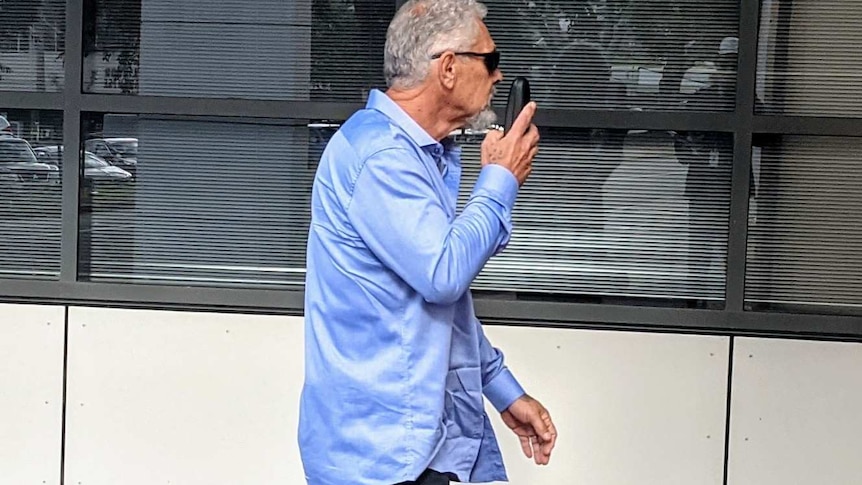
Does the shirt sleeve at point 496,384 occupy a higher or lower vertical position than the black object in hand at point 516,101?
lower

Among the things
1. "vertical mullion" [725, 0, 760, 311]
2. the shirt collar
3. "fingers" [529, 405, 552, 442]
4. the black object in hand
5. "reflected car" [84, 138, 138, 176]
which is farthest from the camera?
"reflected car" [84, 138, 138, 176]

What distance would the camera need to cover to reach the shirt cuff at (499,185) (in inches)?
96.3

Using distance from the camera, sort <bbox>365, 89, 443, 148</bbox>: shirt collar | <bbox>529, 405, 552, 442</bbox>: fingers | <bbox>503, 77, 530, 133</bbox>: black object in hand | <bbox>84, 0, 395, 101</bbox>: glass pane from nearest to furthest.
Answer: <bbox>365, 89, 443, 148</bbox>: shirt collar, <bbox>503, 77, 530, 133</bbox>: black object in hand, <bbox>529, 405, 552, 442</bbox>: fingers, <bbox>84, 0, 395, 101</bbox>: glass pane

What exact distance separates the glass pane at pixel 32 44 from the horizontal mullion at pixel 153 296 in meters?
0.73

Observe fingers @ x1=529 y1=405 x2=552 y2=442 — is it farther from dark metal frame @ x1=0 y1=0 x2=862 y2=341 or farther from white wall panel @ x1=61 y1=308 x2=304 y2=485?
white wall panel @ x1=61 y1=308 x2=304 y2=485

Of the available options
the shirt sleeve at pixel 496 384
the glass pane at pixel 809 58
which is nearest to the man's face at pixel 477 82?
the shirt sleeve at pixel 496 384

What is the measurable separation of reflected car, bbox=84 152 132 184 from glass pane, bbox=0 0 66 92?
0.28 m

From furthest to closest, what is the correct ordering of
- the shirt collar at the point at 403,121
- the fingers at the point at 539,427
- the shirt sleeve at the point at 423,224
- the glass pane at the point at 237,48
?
the glass pane at the point at 237,48 < the fingers at the point at 539,427 < the shirt collar at the point at 403,121 < the shirt sleeve at the point at 423,224

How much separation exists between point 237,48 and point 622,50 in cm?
138

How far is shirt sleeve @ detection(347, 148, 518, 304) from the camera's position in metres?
2.35

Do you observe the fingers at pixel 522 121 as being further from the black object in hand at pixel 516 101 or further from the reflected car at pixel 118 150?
the reflected car at pixel 118 150

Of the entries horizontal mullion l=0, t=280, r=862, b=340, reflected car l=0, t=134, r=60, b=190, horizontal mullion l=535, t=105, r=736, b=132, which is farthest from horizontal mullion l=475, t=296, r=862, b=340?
reflected car l=0, t=134, r=60, b=190

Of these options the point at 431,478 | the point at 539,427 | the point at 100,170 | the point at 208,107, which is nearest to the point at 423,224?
the point at 431,478

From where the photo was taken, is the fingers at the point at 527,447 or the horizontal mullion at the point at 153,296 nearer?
the fingers at the point at 527,447
